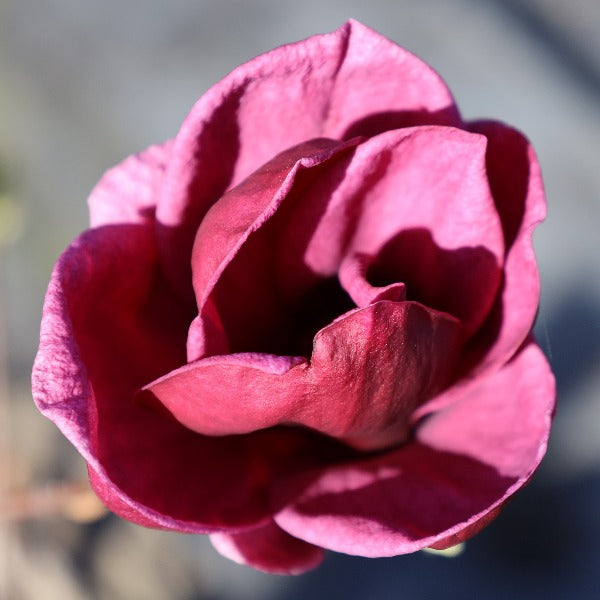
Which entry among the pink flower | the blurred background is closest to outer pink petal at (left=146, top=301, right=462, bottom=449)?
the pink flower

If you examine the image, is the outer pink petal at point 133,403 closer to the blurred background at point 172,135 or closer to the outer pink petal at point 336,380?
the outer pink petal at point 336,380

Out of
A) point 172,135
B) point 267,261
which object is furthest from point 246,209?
point 172,135

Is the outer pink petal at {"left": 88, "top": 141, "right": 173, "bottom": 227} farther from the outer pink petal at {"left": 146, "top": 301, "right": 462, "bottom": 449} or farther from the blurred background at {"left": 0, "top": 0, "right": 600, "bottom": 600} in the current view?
the blurred background at {"left": 0, "top": 0, "right": 600, "bottom": 600}

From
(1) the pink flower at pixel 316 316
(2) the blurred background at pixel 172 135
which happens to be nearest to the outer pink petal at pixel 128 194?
(1) the pink flower at pixel 316 316

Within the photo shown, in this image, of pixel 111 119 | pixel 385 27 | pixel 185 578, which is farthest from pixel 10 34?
pixel 185 578

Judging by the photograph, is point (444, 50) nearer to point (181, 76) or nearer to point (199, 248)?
point (181, 76)

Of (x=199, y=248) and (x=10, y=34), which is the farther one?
(x=10, y=34)

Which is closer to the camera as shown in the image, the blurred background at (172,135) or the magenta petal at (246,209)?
the magenta petal at (246,209)
